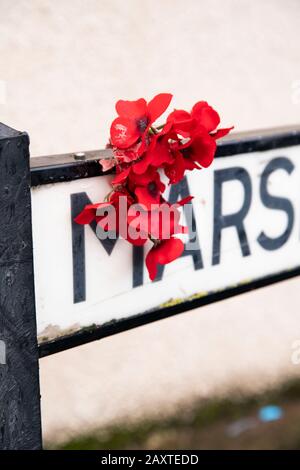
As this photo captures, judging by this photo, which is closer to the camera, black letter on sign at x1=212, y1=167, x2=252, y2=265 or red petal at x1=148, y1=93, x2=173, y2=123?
red petal at x1=148, y1=93, x2=173, y2=123

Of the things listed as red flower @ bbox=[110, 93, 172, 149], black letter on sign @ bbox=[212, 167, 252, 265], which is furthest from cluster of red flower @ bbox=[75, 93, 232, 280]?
black letter on sign @ bbox=[212, 167, 252, 265]

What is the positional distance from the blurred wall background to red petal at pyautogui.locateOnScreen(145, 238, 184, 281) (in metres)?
0.50

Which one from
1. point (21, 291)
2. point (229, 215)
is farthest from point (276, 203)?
point (21, 291)

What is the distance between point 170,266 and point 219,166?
5.6 inches

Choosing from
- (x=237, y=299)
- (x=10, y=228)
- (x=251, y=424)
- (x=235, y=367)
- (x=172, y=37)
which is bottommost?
(x=10, y=228)

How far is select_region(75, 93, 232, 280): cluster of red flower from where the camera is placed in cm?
73

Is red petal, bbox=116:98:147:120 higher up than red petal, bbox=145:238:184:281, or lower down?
higher up

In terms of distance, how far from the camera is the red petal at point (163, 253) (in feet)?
2.56

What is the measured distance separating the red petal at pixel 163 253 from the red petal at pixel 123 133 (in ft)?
0.43

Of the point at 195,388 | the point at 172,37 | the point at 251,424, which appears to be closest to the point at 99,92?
the point at 172,37

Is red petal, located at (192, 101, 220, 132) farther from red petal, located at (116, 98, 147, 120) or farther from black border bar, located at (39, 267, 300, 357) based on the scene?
black border bar, located at (39, 267, 300, 357)

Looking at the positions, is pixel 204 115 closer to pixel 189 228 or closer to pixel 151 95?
pixel 189 228

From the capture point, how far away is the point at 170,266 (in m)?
0.86
